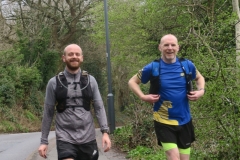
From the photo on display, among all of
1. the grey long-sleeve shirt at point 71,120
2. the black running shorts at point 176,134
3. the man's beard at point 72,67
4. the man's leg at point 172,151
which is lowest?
the man's leg at point 172,151

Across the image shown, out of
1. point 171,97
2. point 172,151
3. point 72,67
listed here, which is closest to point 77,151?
point 72,67

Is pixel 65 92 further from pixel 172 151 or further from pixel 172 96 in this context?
pixel 172 151

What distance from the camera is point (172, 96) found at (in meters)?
4.60

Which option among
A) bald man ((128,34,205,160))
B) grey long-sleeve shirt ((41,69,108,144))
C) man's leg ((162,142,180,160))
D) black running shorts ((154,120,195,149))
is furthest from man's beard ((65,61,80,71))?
man's leg ((162,142,180,160))

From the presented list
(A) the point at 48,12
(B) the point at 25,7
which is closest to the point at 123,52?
(A) the point at 48,12

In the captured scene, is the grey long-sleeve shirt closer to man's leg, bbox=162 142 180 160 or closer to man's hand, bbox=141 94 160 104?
man's hand, bbox=141 94 160 104

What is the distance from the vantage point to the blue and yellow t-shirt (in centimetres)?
461

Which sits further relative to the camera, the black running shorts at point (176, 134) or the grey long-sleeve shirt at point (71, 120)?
the black running shorts at point (176, 134)

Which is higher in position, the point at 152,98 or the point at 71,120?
the point at 152,98

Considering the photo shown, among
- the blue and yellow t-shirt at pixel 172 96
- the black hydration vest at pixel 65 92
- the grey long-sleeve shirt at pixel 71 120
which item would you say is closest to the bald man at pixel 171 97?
the blue and yellow t-shirt at pixel 172 96

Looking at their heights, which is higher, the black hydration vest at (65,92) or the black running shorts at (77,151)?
the black hydration vest at (65,92)

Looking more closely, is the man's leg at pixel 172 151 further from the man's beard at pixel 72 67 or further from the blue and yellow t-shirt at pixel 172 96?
the man's beard at pixel 72 67

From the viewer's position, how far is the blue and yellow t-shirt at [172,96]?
4.61 metres

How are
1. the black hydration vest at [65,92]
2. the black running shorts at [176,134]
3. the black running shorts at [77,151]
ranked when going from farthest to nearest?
the black running shorts at [176,134] < the black hydration vest at [65,92] < the black running shorts at [77,151]
